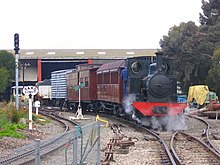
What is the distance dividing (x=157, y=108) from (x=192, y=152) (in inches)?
300

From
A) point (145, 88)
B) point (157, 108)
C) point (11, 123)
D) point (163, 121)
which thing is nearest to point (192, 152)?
point (157, 108)

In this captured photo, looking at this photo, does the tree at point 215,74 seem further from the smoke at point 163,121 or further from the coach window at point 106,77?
the smoke at point 163,121

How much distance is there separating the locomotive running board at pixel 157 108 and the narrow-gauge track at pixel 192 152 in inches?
135

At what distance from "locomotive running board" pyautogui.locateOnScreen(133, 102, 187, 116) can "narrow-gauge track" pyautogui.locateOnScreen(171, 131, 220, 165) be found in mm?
3419

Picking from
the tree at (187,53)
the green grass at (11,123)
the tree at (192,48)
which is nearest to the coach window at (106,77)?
the green grass at (11,123)

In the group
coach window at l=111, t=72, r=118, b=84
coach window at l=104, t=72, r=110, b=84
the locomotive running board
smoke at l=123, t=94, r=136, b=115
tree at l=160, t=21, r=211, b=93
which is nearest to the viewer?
the locomotive running board

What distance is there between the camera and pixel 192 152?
14.7m

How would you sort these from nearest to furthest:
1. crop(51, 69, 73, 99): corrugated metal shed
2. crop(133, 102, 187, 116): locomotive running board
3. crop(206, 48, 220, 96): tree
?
crop(133, 102, 187, 116): locomotive running board < crop(51, 69, 73, 99): corrugated metal shed < crop(206, 48, 220, 96): tree

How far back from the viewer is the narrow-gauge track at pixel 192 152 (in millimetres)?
12902

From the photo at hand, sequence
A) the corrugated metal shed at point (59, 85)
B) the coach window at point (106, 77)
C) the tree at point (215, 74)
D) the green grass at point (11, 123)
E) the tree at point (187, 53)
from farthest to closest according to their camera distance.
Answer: the tree at point (187, 53)
the tree at point (215, 74)
the corrugated metal shed at point (59, 85)
the coach window at point (106, 77)
the green grass at point (11, 123)

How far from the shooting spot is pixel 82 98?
1480 inches

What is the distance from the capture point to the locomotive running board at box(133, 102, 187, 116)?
22.1 metres

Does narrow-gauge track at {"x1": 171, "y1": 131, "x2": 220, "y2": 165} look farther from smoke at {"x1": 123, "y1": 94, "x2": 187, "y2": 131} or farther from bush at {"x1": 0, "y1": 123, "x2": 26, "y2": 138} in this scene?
bush at {"x1": 0, "y1": 123, "x2": 26, "y2": 138}

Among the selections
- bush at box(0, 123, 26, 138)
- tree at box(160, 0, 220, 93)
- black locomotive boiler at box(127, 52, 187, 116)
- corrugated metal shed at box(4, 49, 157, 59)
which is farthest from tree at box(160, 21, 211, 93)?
bush at box(0, 123, 26, 138)
